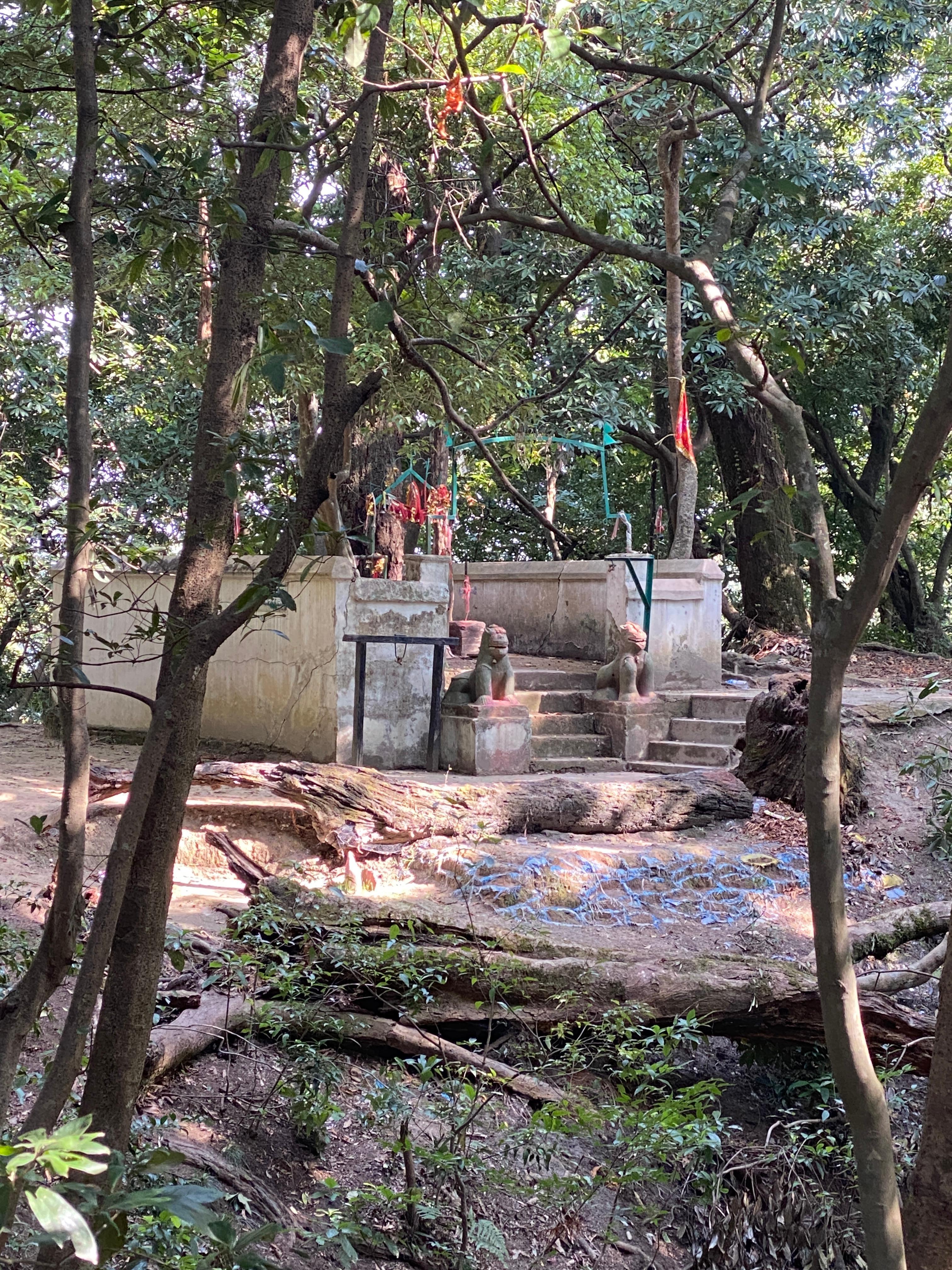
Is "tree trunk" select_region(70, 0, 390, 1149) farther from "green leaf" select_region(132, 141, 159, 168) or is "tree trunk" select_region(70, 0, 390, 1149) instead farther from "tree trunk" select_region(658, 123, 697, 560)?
"tree trunk" select_region(658, 123, 697, 560)

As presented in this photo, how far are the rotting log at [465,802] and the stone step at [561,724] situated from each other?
52.3 inches

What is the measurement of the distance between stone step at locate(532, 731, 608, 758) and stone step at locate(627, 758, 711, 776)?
33cm

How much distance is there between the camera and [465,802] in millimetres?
7320

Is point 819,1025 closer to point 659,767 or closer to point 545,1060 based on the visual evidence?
point 545,1060

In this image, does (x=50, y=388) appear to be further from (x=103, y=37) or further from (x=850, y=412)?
(x=850, y=412)

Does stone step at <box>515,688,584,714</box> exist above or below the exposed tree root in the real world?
above

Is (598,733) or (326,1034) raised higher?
(598,733)

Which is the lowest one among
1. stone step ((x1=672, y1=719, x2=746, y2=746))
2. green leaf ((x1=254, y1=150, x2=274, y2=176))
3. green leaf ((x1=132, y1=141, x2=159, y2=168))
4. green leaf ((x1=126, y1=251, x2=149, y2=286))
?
stone step ((x1=672, y1=719, x2=746, y2=746))

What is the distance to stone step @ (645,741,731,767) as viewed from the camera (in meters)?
9.30

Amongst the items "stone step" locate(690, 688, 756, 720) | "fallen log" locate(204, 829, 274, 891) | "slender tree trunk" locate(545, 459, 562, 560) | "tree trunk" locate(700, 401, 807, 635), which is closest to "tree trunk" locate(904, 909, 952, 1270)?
"fallen log" locate(204, 829, 274, 891)

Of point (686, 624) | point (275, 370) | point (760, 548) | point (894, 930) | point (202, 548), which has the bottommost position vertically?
point (894, 930)

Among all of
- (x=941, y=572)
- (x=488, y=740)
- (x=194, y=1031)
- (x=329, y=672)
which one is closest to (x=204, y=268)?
(x=194, y=1031)

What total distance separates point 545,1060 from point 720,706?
595 centimetres

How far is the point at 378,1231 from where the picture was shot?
3348 millimetres
